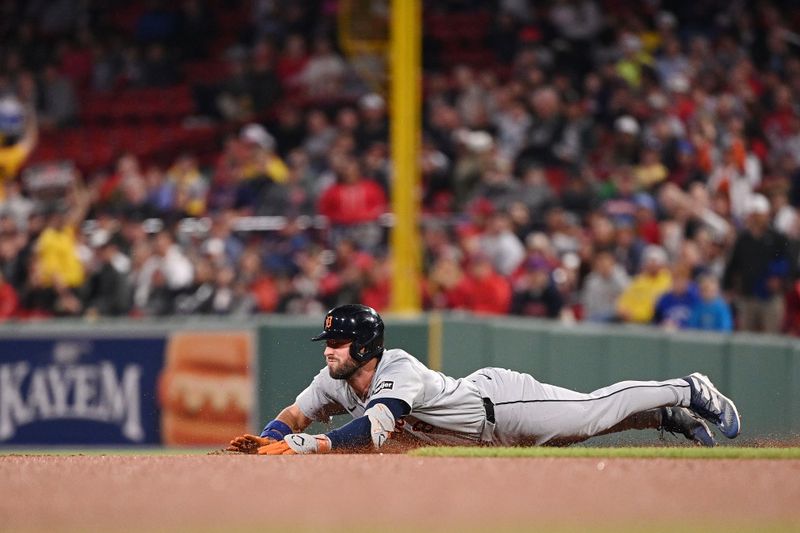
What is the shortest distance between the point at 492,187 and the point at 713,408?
718cm

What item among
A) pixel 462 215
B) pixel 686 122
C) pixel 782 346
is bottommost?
pixel 782 346

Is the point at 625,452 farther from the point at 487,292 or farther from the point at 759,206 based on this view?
the point at 487,292

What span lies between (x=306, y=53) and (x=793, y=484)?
14278 mm

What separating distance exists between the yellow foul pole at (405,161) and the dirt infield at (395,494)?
5886mm

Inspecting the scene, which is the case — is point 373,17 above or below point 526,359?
above

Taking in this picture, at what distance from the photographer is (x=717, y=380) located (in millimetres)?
11320

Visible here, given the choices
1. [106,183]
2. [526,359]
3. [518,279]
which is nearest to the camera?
[526,359]

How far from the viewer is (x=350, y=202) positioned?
15070 mm

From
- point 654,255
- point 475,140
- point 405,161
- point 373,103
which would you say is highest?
point 373,103

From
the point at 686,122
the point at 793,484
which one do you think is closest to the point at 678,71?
the point at 686,122

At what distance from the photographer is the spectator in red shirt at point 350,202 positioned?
14.8 meters

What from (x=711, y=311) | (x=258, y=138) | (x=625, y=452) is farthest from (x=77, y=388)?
(x=625, y=452)

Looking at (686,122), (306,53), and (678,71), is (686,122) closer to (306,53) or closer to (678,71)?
(678,71)

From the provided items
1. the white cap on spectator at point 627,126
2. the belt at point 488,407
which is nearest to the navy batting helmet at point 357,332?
the belt at point 488,407
